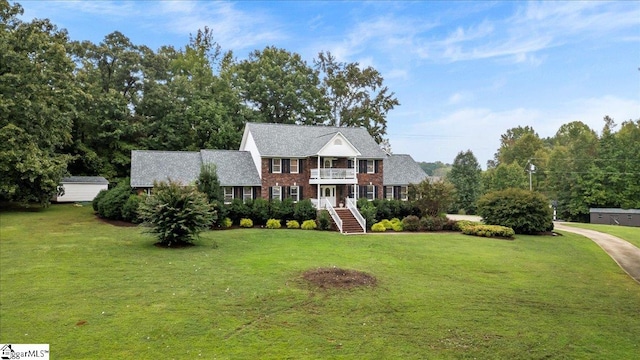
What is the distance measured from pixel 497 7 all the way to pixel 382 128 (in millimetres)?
35450

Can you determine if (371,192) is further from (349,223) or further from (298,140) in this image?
(298,140)

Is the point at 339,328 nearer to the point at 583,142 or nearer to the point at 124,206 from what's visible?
the point at 124,206

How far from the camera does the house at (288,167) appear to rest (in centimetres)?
3312

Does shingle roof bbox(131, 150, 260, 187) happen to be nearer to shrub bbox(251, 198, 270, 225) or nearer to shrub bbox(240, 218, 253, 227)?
shrub bbox(251, 198, 270, 225)

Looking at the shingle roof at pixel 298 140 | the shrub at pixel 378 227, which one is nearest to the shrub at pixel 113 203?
the shingle roof at pixel 298 140

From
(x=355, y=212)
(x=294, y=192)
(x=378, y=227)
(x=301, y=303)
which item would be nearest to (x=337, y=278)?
(x=301, y=303)

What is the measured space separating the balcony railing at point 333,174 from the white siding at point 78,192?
2203cm

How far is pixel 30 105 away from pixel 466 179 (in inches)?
1881

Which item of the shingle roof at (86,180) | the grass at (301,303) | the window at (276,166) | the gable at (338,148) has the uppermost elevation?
the gable at (338,148)

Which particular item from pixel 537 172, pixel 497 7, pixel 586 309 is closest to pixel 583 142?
pixel 537 172

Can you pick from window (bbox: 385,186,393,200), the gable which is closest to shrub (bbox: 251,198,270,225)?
the gable

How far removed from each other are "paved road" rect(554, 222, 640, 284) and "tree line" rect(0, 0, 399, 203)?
2756 cm

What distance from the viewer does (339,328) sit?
33.0 feet

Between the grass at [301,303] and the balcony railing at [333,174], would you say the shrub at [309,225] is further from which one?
the grass at [301,303]
